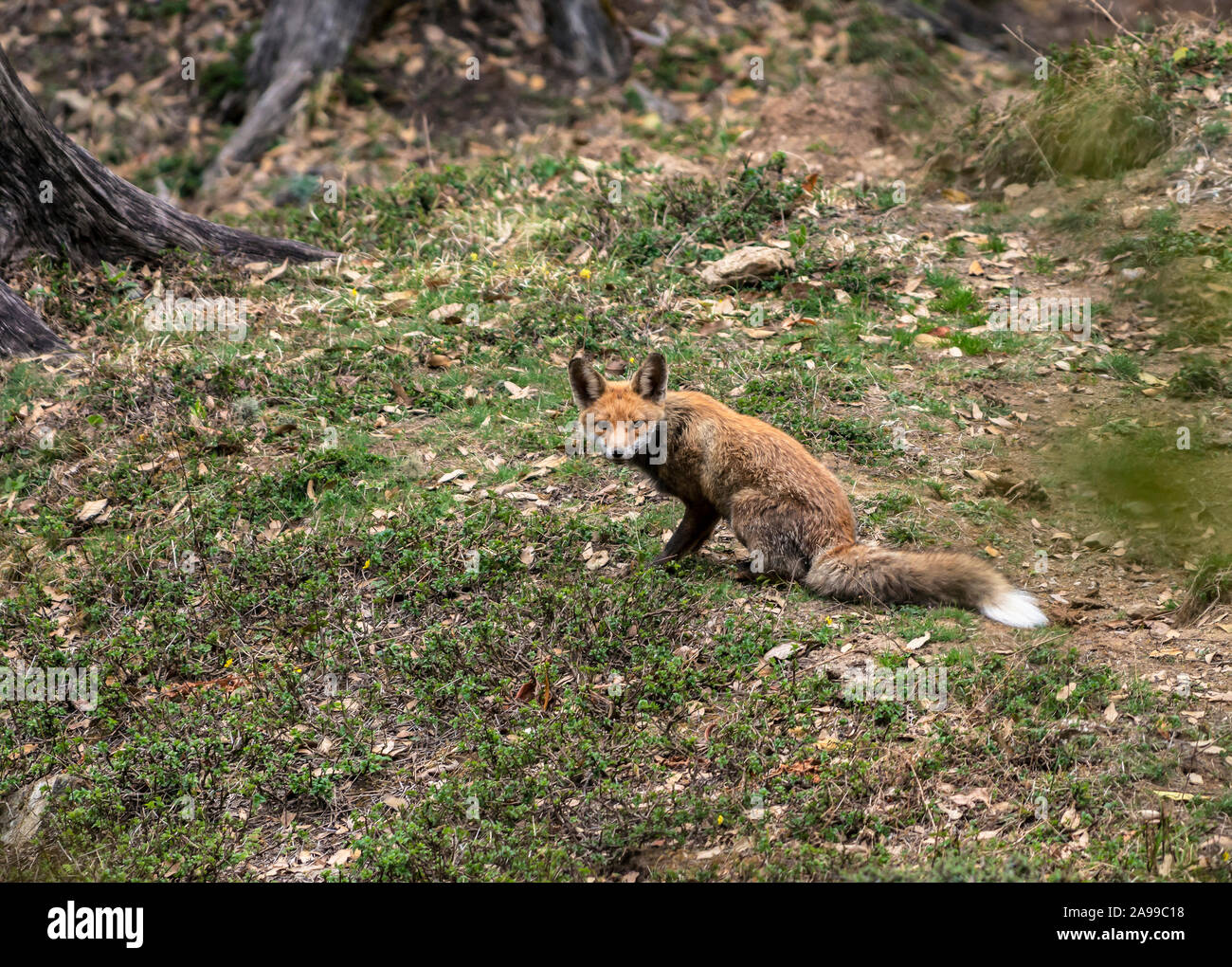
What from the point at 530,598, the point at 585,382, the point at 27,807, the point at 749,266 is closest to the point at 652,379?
the point at 585,382

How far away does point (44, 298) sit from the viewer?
996 cm


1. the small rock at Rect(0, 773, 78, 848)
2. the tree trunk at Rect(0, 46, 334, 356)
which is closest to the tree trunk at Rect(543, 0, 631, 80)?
the tree trunk at Rect(0, 46, 334, 356)

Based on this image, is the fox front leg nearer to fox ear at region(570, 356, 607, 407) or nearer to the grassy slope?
the grassy slope

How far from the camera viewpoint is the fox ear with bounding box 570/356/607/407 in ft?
22.1

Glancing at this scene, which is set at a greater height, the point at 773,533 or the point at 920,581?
the point at 773,533

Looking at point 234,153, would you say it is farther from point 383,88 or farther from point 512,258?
point 512,258

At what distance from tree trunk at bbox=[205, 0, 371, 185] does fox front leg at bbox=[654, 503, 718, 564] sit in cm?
1138

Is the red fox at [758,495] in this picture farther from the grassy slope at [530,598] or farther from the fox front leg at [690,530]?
the grassy slope at [530,598]

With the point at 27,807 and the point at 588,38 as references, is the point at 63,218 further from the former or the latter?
the point at 588,38

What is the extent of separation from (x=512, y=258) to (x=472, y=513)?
4.01m

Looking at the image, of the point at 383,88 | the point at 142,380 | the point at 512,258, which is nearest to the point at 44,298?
the point at 142,380

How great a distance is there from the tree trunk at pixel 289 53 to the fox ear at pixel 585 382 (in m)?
10.7

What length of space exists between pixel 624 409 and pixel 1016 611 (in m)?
2.68

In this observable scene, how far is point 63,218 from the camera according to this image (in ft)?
33.4
